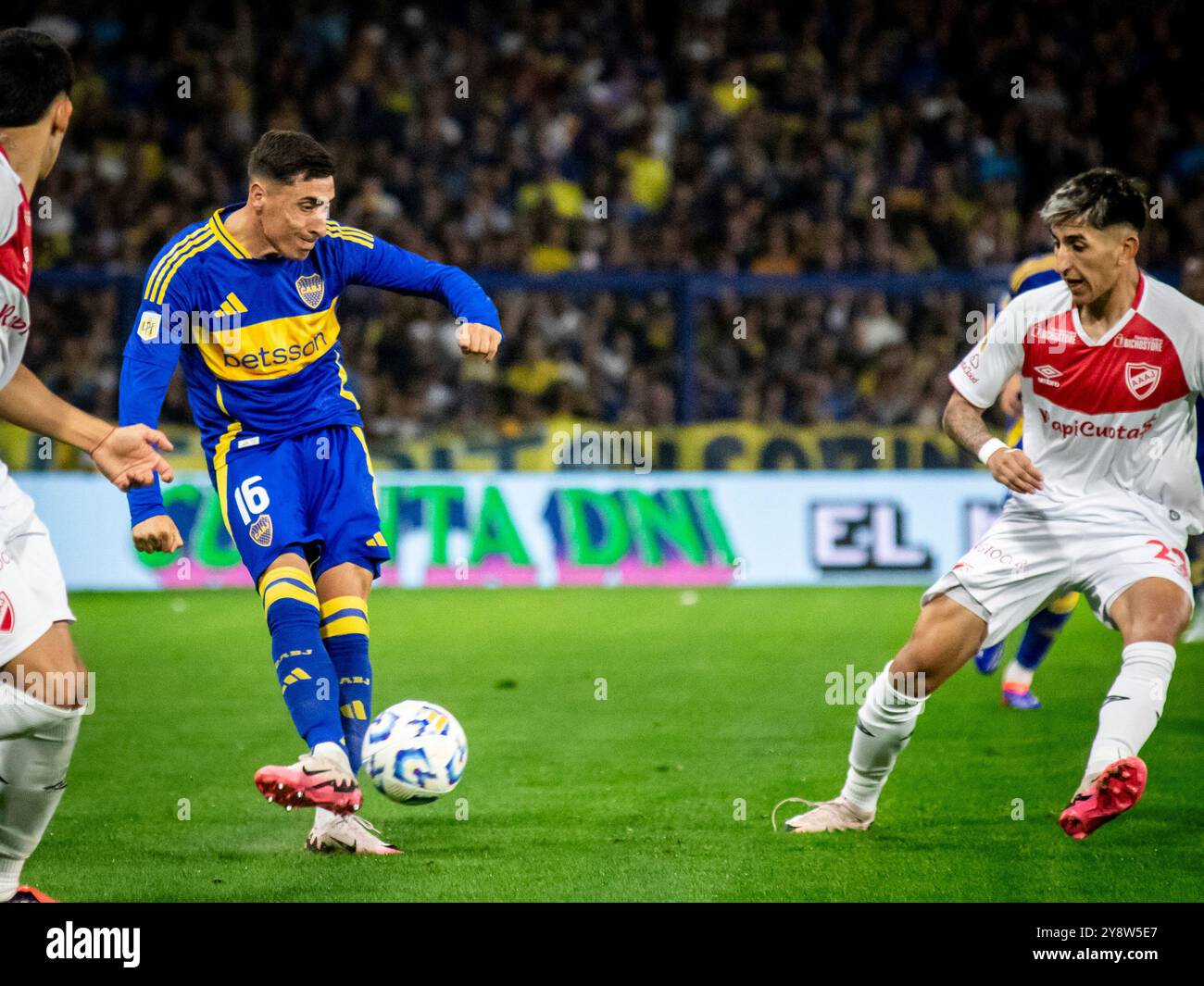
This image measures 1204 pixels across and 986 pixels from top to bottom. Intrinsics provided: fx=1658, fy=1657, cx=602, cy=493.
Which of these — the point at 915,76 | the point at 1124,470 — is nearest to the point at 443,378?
Result: the point at 915,76

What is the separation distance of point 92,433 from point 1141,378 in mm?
3147

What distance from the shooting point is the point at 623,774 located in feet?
20.8

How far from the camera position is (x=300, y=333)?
531 centimetres

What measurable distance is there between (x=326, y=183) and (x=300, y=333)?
515 millimetres

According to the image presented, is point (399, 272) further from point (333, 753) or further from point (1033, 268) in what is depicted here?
point (1033, 268)

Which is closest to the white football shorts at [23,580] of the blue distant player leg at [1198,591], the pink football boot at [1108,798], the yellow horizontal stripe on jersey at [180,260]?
the yellow horizontal stripe on jersey at [180,260]

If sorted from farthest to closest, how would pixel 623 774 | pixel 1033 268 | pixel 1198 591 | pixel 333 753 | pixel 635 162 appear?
pixel 635 162 < pixel 1198 591 < pixel 1033 268 < pixel 623 774 < pixel 333 753

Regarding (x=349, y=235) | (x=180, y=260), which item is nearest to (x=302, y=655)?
(x=180, y=260)

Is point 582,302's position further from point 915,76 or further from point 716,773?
point 716,773

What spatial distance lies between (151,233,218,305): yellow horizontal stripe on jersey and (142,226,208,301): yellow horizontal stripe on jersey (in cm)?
1

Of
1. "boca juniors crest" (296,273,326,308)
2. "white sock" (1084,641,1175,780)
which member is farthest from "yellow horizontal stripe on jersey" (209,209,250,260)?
"white sock" (1084,641,1175,780)

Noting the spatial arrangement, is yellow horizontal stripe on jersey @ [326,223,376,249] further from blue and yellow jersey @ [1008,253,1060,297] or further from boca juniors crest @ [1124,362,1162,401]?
blue and yellow jersey @ [1008,253,1060,297]

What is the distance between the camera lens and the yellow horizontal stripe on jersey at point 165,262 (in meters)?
5.14
